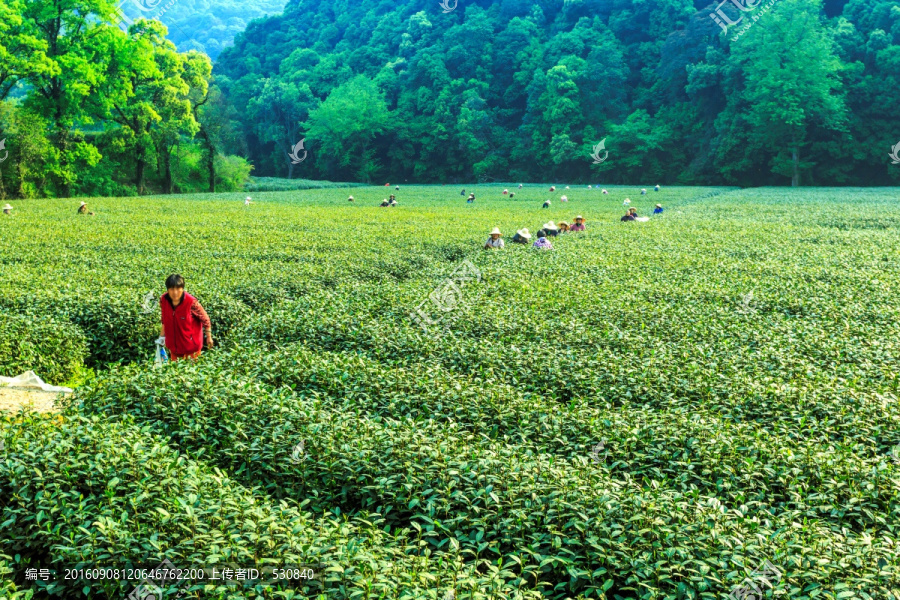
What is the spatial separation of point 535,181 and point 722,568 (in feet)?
280

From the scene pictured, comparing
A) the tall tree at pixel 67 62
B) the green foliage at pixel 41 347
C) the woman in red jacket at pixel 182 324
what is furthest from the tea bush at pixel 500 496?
the tall tree at pixel 67 62

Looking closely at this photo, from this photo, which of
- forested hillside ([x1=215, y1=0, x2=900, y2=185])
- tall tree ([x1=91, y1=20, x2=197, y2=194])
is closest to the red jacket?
tall tree ([x1=91, y1=20, x2=197, y2=194])

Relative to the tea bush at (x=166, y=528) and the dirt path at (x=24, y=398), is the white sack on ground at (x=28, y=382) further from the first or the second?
the tea bush at (x=166, y=528)

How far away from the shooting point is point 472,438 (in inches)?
269

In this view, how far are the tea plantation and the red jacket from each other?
602 mm

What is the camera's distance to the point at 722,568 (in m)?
4.59

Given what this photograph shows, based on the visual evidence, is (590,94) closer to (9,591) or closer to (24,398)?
(24,398)

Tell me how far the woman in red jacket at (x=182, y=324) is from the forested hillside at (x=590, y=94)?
69029mm

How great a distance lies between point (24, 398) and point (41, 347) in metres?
2.18

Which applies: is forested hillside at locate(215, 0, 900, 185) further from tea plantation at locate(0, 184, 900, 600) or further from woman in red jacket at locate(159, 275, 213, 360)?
woman in red jacket at locate(159, 275, 213, 360)

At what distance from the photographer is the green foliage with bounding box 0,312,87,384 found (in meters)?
11.0

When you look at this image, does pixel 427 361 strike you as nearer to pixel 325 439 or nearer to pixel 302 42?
pixel 325 439

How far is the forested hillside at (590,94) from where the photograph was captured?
67.4 meters

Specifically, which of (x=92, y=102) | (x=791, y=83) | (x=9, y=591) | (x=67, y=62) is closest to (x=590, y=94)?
(x=791, y=83)
